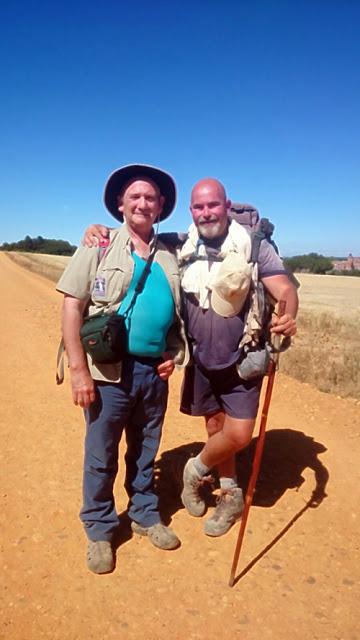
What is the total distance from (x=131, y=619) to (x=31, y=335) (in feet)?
25.3

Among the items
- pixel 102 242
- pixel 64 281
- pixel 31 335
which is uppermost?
pixel 102 242

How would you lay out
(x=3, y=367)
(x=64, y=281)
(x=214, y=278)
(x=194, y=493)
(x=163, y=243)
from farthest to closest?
(x=3, y=367)
(x=194, y=493)
(x=163, y=243)
(x=214, y=278)
(x=64, y=281)

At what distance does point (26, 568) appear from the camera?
3012 millimetres

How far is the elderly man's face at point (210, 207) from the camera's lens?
3.07 meters

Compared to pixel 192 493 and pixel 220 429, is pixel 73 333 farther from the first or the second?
pixel 192 493

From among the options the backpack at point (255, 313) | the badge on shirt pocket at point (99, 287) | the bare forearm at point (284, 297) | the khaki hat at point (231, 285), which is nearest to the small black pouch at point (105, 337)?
the badge on shirt pocket at point (99, 287)

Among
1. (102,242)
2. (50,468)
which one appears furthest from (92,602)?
(102,242)

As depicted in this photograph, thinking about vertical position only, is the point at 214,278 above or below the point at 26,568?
above

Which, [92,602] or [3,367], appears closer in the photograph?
[92,602]

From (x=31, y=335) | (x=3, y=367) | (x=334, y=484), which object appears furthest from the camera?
(x=31, y=335)

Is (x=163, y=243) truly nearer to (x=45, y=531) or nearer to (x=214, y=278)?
(x=214, y=278)

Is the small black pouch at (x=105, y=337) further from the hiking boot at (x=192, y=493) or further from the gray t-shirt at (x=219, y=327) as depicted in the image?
the hiking boot at (x=192, y=493)

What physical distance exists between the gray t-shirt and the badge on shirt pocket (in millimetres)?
589

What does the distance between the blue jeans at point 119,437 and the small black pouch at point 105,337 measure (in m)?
0.22
